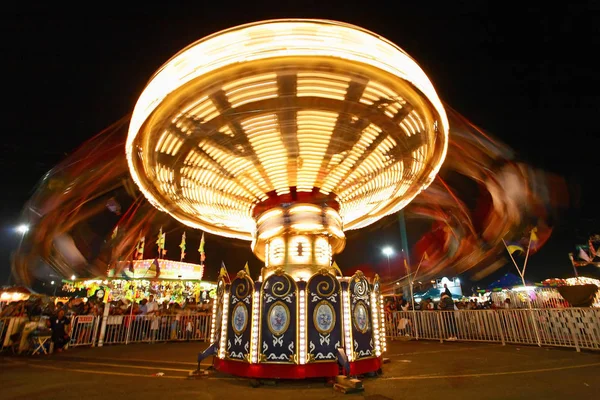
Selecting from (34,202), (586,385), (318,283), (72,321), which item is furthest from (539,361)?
(34,202)

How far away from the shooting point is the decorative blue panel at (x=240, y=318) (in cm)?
653

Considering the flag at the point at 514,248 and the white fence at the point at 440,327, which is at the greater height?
the flag at the point at 514,248

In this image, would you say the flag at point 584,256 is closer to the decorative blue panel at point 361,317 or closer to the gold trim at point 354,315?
the decorative blue panel at point 361,317

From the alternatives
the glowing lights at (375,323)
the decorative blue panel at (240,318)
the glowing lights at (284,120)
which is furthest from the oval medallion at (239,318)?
the glowing lights at (375,323)

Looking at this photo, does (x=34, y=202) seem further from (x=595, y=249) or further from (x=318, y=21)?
(x=595, y=249)

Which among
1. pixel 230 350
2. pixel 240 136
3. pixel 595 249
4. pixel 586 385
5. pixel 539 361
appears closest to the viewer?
pixel 586 385

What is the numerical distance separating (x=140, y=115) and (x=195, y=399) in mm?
4789

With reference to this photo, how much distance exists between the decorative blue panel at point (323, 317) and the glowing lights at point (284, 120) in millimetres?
2111

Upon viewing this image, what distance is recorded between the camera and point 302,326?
6301mm

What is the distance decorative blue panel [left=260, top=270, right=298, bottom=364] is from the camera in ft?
20.2

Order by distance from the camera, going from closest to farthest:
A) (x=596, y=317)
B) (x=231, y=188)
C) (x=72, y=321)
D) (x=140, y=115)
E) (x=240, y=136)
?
(x=140, y=115), (x=240, y=136), (x=231, y=188), (x=596, y=317), (x=72, y=321)

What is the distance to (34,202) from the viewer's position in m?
10.6

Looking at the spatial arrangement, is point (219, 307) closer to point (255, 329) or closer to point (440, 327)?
point (255, 329)

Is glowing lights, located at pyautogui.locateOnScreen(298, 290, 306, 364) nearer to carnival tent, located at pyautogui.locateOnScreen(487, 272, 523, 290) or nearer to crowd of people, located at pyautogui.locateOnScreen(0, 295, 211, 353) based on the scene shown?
crowd of people, located at pyautogui.locateOnScreen(0, 295, 211, 353)
